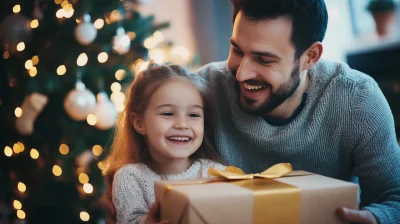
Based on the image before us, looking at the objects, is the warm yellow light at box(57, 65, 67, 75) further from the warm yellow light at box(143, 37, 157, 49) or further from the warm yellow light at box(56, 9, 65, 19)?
the warm yellow light at box(143, 37, 157, 49)

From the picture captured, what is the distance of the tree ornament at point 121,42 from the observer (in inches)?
97.1

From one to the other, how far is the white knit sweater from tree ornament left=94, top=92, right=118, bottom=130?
3.11 ft

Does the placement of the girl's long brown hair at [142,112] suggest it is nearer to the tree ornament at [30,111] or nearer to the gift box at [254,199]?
the gift box at [254,199]

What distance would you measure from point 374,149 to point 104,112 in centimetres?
131

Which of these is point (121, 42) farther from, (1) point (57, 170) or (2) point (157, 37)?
(1) point (57, 170)

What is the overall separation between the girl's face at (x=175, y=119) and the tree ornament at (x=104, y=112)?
37.7 inches

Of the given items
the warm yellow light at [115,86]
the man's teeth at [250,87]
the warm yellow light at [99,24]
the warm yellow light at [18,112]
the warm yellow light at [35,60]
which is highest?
the warm yellow light at [99,24]

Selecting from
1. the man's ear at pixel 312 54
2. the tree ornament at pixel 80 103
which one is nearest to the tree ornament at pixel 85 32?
the tree ornament at pixel 80 103

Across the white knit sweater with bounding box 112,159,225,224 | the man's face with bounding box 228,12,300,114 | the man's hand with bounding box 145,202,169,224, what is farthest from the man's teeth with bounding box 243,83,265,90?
the man's hand with bounding box 145,202,169,224

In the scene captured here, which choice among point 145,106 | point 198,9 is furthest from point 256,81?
point 198,9

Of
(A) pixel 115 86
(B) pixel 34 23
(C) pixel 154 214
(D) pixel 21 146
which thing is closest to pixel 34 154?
(D) pixel 21 146

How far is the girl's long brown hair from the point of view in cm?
145

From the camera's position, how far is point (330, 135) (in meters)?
1.49

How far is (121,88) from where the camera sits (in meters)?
2.57
